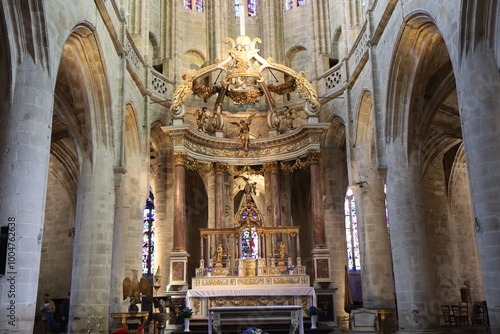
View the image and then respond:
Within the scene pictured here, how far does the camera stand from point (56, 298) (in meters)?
20.5

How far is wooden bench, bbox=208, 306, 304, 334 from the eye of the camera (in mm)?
12367

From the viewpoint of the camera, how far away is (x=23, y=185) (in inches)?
367

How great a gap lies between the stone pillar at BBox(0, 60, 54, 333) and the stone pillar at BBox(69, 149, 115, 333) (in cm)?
411

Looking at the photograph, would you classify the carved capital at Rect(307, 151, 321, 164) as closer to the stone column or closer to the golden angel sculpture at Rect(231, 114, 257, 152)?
the stone column

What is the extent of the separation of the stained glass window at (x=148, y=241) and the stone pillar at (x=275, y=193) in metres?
5.73

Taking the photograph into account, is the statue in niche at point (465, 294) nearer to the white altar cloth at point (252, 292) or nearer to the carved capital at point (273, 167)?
the white altar cloth at point (252, 292)

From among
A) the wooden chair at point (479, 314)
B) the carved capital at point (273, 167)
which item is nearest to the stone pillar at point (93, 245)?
the carved capital at point (273, 167)

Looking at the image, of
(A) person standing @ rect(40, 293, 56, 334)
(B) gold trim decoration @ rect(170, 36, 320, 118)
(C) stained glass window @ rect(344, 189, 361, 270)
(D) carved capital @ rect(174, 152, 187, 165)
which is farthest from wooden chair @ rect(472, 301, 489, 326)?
(A) person standing @ rect(40, 293, 56, 334)

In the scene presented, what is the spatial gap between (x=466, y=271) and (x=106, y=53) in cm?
1527

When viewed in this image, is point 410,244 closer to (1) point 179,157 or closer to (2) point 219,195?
(2) point 219,195

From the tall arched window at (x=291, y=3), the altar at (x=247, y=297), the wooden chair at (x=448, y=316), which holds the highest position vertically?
the tall arched window at (x=291, y=3)

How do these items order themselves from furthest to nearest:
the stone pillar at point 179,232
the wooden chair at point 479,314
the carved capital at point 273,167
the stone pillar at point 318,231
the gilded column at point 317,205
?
the carved capital at point 273,167 → the wooden chair at point 479,314 → the gilded column at point 317,205 → the stone pillar at point 179,232 → the stone pillar at point 318,231

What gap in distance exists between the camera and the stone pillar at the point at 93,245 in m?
13.3

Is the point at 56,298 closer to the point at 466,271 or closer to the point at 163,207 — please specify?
the point at 163,207
